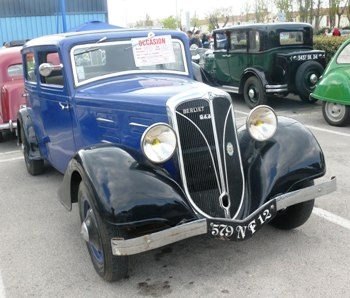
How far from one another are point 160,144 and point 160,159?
0.34 ft

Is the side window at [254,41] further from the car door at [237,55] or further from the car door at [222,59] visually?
the car door at [222,59]

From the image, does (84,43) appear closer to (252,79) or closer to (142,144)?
(142,144)

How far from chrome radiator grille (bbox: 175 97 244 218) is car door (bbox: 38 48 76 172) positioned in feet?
5.01

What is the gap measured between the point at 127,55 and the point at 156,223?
6.33 ft

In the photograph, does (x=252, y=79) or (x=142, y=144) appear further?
(x=252, y=79)

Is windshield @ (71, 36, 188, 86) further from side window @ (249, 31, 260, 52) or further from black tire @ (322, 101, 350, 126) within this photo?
side window @ (249, 31, 260, 52)

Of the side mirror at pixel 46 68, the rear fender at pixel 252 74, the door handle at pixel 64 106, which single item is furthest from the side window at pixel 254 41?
the side mirror at pixel 46 68

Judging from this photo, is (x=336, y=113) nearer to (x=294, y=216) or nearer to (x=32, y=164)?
(x=294, y=216)

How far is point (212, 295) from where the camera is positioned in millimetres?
2965

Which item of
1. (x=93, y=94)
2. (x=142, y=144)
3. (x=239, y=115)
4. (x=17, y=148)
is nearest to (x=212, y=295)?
(x=142, y=144)

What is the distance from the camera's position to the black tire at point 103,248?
2973 mm

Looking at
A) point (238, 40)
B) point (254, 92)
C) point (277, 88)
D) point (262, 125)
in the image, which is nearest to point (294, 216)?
point (262, 125)

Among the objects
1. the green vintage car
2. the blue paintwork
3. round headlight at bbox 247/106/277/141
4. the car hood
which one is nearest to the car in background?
the blue paintwork

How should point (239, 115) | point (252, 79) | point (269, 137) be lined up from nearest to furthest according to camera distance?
point (269, 137) → point (239, 115) → point (252, 79)
